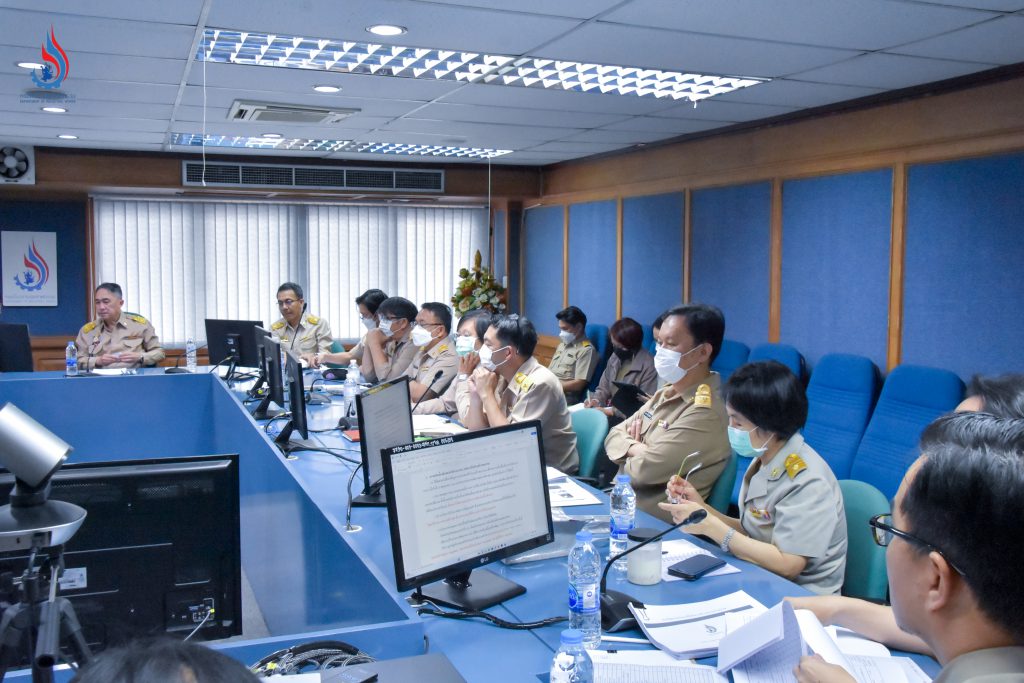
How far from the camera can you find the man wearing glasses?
1.08m

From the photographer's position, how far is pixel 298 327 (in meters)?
6.84

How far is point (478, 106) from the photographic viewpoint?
16.4 ft

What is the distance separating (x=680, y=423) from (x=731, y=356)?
2645 millimetres

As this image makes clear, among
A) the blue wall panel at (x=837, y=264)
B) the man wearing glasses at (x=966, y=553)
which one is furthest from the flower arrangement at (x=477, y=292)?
the man wearing glasses at (x=966, y=553)

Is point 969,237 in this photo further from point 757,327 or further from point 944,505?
point 944,505

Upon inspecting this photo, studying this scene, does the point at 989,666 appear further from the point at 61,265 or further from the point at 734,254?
the point at 61,265

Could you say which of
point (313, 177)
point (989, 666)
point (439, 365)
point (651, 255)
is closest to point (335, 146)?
point (313, 177)

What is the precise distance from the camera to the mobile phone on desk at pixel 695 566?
2.21 metres

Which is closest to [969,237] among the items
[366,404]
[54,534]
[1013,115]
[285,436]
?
[1013,115]

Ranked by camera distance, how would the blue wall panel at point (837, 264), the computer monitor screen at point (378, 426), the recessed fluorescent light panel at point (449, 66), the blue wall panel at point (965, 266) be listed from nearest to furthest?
the computer monitor screen at point (378, 426), the recessed fluorescent light panel at point (449, 66), the blue wall panel at point (965, 266), the blue wall panel at point (837, 264)

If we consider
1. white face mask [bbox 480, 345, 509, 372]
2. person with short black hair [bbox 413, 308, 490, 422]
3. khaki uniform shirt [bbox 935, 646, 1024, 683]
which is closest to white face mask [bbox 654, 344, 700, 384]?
white face mask [bbox 480, 345, 509, 372]

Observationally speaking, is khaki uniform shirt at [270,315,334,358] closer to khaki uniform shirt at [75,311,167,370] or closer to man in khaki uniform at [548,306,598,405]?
khaki uniform shirt at [75,311,167,370]

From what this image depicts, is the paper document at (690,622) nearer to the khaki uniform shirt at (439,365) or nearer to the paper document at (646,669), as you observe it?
the paper document at (646,669)

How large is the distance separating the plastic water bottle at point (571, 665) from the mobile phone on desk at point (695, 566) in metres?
0.69
